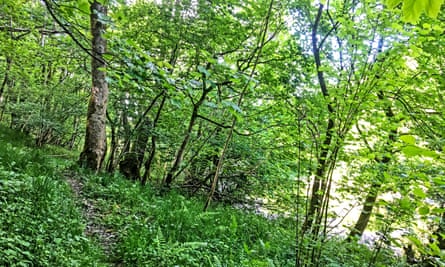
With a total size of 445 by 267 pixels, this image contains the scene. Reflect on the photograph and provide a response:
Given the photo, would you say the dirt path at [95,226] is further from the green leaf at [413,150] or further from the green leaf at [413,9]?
the green leaf at [413,9]

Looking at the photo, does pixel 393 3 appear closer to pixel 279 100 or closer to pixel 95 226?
pixel 95 226

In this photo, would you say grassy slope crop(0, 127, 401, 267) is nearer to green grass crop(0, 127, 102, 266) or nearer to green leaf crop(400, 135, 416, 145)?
green grass crop(0, 127, 102, 266)

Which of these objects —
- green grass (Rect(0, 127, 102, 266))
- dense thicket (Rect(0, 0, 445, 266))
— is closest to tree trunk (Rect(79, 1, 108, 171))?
dense thicket (Rect(0, 0, 445, 266))

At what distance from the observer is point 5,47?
6.52m

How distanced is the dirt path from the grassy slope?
2.6 inches

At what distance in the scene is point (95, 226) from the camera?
3955 mm

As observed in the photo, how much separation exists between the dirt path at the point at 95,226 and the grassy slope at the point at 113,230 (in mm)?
65

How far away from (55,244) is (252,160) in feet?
16.8

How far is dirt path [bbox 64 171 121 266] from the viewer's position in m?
3.52

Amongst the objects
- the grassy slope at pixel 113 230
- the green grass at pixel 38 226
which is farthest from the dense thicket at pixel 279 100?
the green grass at pixel 38 226

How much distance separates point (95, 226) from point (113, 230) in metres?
0.25

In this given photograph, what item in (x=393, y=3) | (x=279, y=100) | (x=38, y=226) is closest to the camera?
(x=393, y=3)

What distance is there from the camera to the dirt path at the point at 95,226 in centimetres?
352

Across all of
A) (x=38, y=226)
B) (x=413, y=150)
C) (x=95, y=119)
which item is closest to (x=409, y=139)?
(x=413, y=150)
